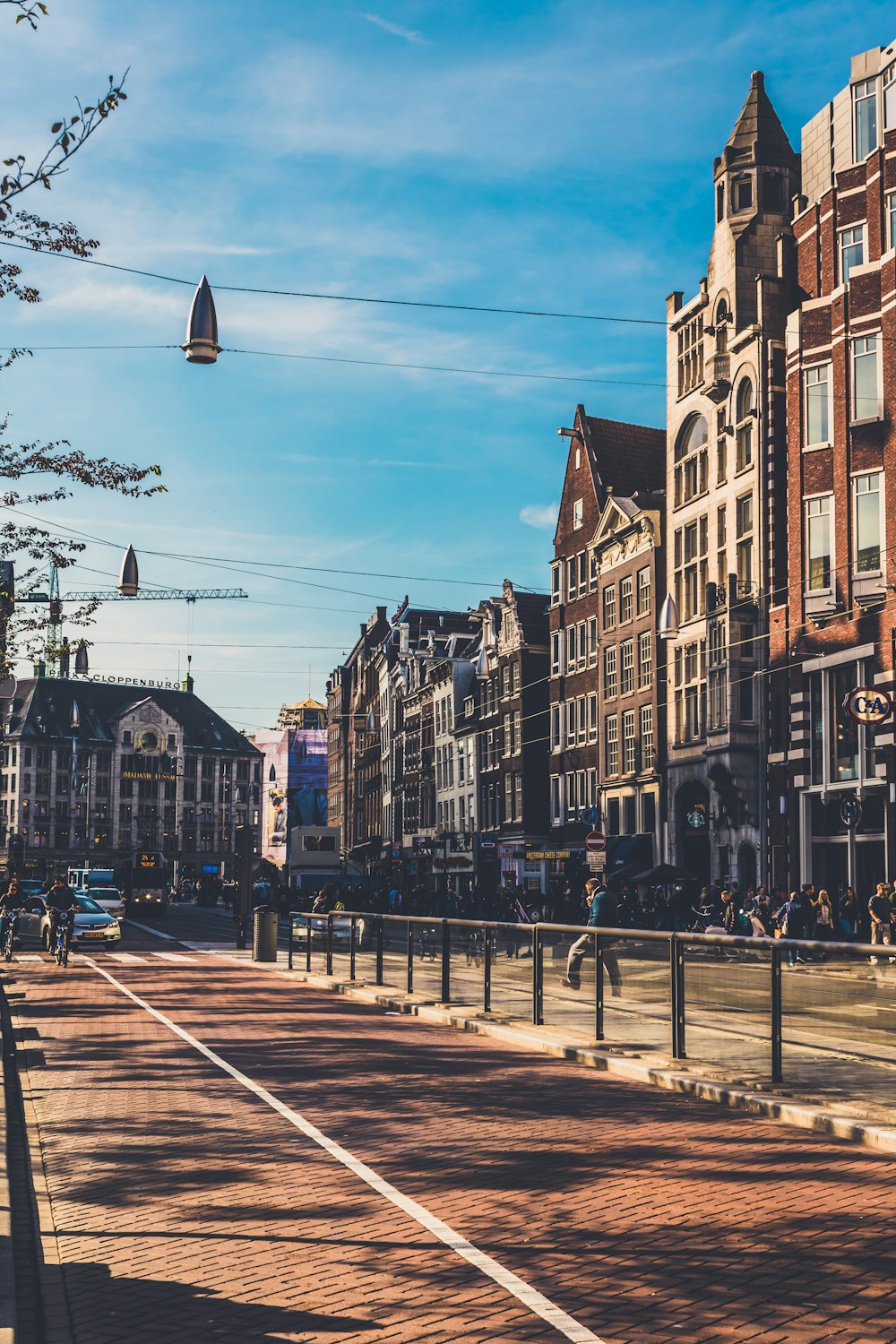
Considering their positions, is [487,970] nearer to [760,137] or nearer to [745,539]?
[745,539]

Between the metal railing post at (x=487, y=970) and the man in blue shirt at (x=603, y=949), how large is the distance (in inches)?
52.4

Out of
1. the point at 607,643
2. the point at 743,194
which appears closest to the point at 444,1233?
the point at 743,194

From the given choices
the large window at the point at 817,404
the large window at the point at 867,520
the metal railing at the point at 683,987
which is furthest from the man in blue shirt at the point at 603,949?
the large window at the point at 817,404

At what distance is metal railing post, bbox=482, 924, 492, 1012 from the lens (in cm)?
1936

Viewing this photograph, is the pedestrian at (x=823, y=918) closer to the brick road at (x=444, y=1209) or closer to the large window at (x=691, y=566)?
the large window at (x=691, y=566)

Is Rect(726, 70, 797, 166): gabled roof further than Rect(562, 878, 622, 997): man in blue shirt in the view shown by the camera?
Yes

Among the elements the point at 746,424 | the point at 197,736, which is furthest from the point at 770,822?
the point at 197,736

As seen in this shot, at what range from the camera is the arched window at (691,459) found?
5334 cm

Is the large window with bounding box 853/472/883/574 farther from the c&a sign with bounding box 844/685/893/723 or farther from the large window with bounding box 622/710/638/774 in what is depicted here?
the large window with bounding box 622/710/638/774

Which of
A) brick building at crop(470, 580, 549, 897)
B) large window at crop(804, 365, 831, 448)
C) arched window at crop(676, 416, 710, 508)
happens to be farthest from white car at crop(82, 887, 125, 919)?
large window at crop(804, 365, 831, 448)

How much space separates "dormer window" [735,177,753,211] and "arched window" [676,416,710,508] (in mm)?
7054

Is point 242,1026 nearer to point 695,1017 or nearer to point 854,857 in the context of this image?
point 695,1017

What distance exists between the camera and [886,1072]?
1077 centimetres

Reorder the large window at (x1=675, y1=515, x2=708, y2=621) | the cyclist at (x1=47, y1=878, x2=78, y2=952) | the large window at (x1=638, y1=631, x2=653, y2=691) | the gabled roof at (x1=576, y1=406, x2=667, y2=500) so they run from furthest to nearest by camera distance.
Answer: the gabled roof at (x1=576, y1=406, x2=667, y2=500) < the large window at (x1=638, y1=631, x2=653, y2=691) < the large window at (x1=675, y1=515, x2=708, y2=621) < the cyclist at (x1=47, y1=878, x2=78, y2=952)
